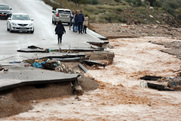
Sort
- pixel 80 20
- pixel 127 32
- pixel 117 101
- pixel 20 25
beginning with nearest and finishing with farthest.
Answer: pixel 117 101 < pixel 20 25 < pixel 80 20 < pixel 127 32

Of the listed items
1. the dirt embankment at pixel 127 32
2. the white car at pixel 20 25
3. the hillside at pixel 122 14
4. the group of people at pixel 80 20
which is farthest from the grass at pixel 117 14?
the white car at pixel 20 25

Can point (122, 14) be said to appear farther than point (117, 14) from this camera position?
Yes

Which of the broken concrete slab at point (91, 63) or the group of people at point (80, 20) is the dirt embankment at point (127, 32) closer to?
the group of people at point (80, 20)

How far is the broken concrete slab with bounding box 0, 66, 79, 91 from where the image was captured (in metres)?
10.2

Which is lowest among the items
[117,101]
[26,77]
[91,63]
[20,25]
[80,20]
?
[91,63]

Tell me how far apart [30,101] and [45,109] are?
0.90 meters

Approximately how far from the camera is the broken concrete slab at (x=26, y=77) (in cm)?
1016

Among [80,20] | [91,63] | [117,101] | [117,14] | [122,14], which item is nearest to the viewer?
[117,101]

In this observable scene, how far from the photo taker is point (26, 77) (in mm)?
11172

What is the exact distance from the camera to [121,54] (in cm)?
2303

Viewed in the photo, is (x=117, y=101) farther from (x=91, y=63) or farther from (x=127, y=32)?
(x=127, y=32)

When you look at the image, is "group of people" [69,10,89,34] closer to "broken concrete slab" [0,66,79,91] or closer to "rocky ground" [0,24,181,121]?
"rocky ground" [0,24,181,121]

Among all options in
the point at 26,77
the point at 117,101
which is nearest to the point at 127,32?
the point at 117,101

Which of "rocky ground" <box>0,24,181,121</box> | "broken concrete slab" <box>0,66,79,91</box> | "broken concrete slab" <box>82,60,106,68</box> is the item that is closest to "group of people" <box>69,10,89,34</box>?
"rocky ground" <box>0,24,181,121</box>
